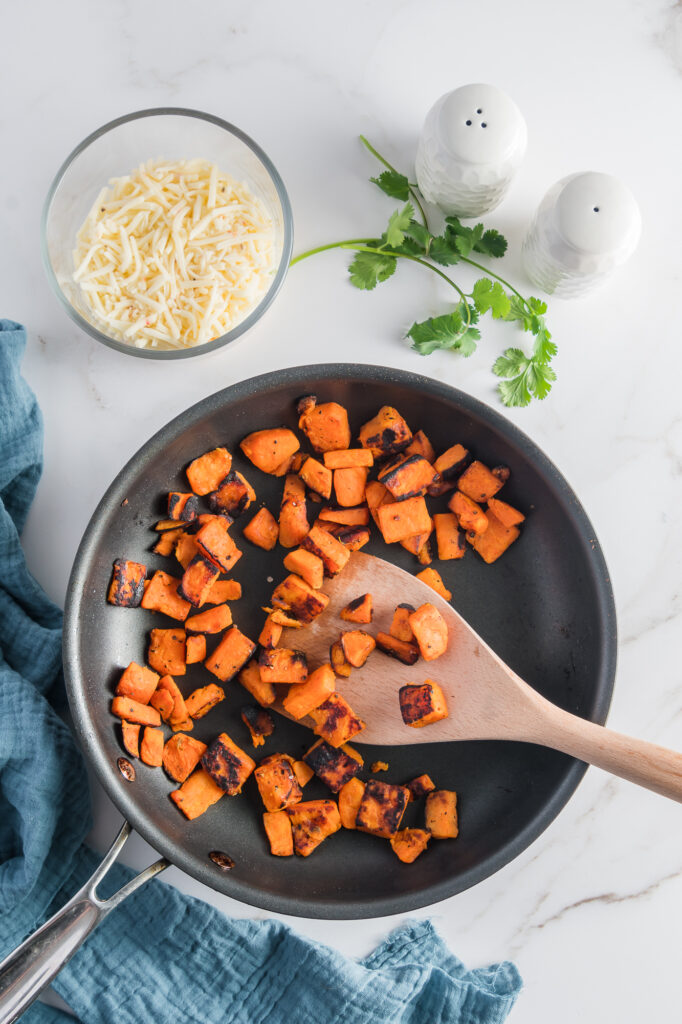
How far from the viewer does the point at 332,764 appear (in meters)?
1.69

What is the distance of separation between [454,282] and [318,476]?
20.9 inches

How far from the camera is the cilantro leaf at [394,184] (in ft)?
5.76

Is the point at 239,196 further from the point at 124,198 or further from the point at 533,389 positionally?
the point at 533,389

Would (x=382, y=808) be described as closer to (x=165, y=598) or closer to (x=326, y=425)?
(x=165, y=598)

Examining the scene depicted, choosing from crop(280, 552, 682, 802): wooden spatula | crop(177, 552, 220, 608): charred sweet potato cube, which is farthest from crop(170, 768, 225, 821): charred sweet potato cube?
crop(177, 552, 220, 608): charred sweet potato cube

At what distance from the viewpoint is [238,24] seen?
1.86 metres

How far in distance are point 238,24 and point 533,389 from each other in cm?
107

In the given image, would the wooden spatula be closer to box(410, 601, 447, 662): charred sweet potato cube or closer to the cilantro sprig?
box(410, 601, 447, 662): charred sweet potato cube

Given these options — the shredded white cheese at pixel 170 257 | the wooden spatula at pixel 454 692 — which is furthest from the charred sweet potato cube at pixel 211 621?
the shredded white cheese at pixel 170 257

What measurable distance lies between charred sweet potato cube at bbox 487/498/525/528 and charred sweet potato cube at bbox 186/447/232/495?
0.57 m

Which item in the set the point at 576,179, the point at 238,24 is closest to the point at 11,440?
the point at 238,24

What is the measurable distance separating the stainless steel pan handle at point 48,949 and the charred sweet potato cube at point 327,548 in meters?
0.66

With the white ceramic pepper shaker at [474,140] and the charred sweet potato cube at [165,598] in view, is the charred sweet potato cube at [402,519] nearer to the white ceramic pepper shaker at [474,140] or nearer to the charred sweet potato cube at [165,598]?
the charred sweet potato cube at [165,598]

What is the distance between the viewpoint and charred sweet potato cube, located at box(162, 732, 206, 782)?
1713 mm
